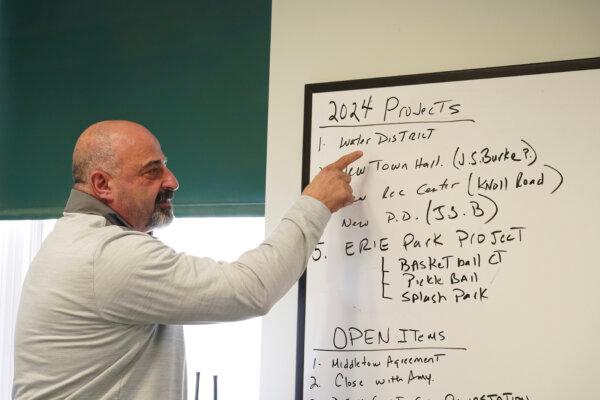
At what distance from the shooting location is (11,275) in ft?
8.14

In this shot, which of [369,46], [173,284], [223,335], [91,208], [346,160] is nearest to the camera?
[173,284]

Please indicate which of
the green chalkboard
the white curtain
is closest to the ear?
the green chalkboard

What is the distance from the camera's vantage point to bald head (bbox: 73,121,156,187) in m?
1.57

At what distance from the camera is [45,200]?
240 centimetres

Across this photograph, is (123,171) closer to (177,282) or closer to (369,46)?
(177,282)

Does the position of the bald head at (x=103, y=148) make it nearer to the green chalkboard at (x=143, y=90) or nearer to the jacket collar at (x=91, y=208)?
the jacket collar at (x=91, y=208)

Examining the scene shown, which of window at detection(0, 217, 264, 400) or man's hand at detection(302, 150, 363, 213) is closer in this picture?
man's hand at detection(302, 150, 363, 213)

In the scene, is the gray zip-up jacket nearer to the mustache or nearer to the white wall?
the mustache

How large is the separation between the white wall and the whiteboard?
6 centimetres

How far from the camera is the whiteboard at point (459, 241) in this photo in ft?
4.92

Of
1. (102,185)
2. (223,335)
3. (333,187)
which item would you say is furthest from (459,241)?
(223,335)

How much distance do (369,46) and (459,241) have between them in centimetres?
53

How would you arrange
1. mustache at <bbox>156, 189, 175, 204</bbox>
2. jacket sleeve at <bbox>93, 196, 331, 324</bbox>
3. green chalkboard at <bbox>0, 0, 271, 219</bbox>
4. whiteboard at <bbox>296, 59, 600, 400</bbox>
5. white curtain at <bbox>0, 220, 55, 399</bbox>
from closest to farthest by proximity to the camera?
jacket sleeve at <bbox>93, 196, 331, 324</bbox>, whiteboard at <bbox>296, 59, 600, 400</bbox>, mustache at <bbox>156, 189, 175, 204</bbox>, green chalkboard at <bbox>0, 0, 271, 219</bbox>, white curtain at <bbox>0, 220, 55, 399</bbox>

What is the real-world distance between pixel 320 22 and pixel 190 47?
0.61 m
